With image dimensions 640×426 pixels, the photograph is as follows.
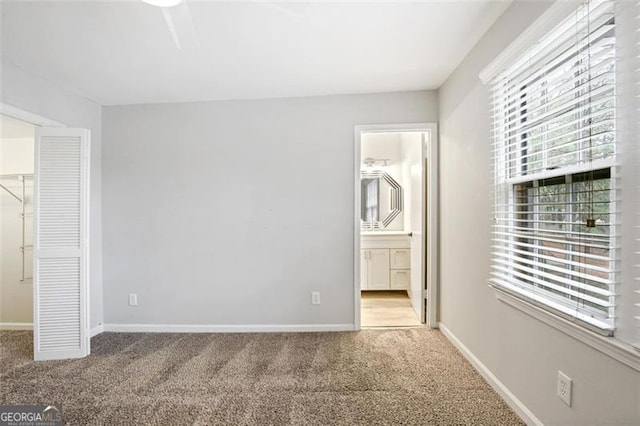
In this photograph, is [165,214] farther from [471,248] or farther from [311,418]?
[471,248]

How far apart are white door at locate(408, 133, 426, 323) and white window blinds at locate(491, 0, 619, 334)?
3.88 feet

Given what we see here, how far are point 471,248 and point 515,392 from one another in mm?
962

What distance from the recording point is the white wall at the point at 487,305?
4.01 ft

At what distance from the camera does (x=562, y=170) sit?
1432 mm

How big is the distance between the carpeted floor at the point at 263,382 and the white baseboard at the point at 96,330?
24 centimetres

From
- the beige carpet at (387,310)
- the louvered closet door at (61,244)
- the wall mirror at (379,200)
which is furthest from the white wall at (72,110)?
the wall mirror at (379,200)

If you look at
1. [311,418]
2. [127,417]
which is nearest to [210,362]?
[127,417]

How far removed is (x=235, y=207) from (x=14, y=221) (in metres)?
2.72

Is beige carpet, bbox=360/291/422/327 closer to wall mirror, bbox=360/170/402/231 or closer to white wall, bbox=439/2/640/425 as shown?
white wall, bbox=439/2/640/425

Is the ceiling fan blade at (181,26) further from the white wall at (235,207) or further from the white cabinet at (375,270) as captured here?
the white cabinet at (375,270)

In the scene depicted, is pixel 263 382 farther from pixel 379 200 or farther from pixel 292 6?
pixel 379 200

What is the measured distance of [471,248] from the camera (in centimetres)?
231

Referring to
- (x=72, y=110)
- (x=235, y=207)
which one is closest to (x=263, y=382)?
(x=235, y=207)

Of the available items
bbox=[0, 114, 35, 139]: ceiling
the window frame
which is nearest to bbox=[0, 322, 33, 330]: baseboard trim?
bbox=[0, 114, 35, 139]: ceiling
